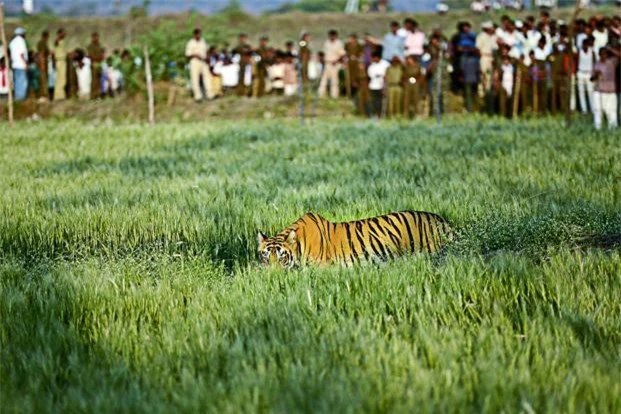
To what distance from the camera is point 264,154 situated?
42.2ft

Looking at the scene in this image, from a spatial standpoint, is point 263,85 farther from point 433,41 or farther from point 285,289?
point 285,289

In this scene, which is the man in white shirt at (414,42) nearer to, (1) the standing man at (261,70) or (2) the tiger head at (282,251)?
(1) the standing man at (261,70)

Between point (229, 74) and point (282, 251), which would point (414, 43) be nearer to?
point (229, 74)

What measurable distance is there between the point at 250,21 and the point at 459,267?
40856 millimetres

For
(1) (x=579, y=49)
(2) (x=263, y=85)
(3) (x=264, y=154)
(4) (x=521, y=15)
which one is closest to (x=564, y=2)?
(4) (x=521, y=15)

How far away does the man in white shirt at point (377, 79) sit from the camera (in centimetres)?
2211

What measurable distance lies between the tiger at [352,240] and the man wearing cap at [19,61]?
705 inches

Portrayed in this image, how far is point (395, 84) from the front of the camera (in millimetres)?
21594

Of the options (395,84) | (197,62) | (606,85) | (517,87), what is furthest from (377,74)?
(606,85)

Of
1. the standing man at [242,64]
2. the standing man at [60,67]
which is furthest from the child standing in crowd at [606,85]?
the standing man at [60,67]

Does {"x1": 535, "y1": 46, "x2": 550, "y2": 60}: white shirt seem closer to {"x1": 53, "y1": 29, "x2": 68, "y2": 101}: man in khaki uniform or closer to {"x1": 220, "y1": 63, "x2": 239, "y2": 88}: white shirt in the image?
{"x1": 220, "y1": 63, "x2": 239, "y2": 88}: white shirt

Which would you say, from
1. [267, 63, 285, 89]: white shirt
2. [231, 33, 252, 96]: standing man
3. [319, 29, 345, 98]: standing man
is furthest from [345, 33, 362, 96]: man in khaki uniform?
[231, 33, 252, 96]: standing man

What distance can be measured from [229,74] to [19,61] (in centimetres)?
573

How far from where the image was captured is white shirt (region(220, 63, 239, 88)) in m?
26.6
